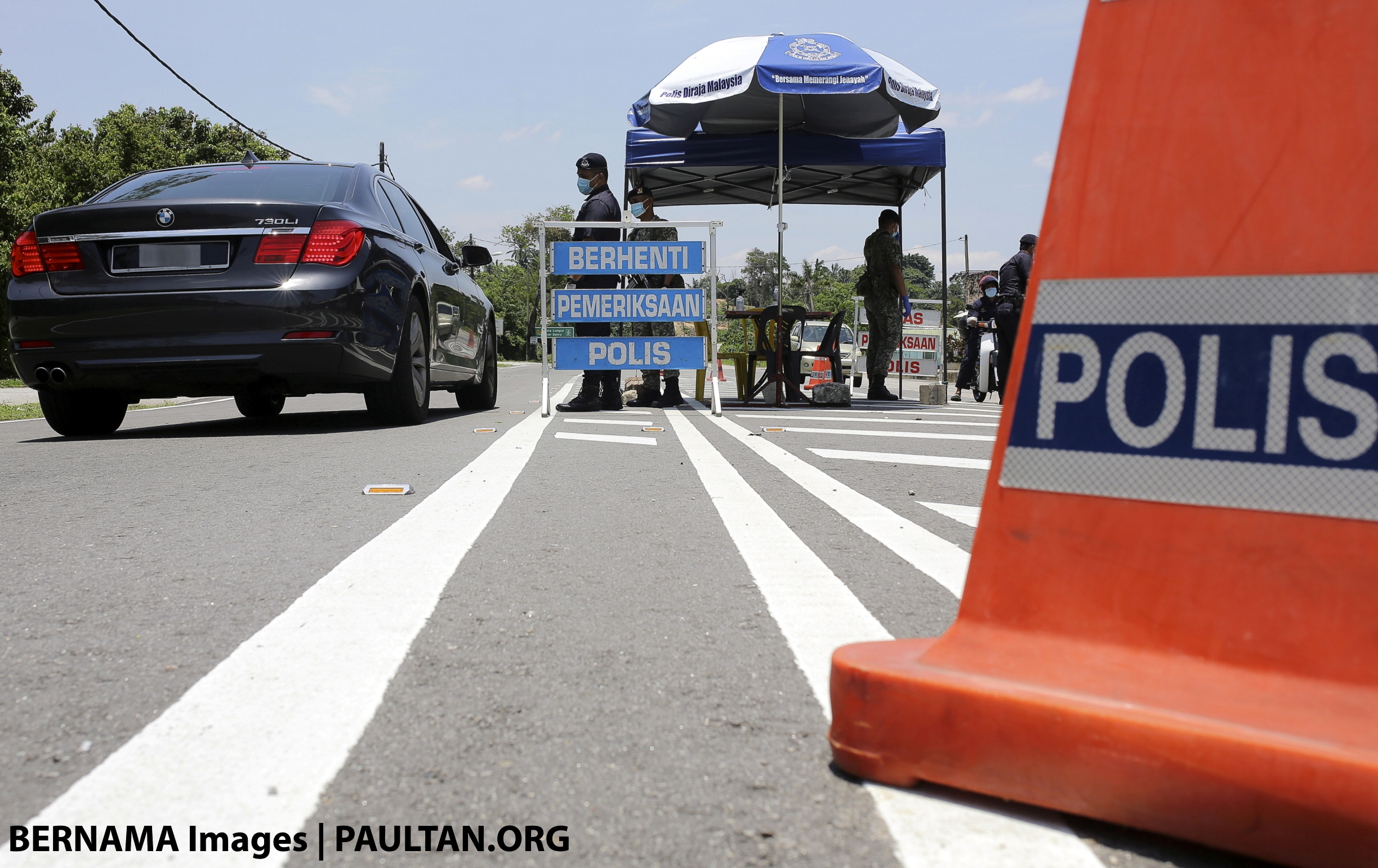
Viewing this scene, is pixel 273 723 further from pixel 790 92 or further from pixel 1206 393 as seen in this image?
pixel 790 92

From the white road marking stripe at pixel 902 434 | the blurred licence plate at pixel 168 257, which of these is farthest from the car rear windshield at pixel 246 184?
the white road marking stripe at pixel 902 434

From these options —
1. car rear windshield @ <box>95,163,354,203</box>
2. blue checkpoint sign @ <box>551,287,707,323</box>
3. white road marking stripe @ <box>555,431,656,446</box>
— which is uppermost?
car rear windshield @ <box>95,163,354,203</box>

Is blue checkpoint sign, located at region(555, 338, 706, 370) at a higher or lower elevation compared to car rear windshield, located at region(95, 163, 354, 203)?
lower

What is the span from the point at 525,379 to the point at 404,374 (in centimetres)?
1692

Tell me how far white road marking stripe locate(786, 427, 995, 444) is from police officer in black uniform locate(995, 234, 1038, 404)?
3.65 meters

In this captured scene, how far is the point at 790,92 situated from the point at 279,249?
567 cm

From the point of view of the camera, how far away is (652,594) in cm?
268

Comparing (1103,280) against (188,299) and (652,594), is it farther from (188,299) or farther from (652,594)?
(188,299)

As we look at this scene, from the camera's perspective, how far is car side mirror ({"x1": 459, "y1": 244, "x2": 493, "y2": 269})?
29.7 feet

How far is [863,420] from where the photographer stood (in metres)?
9.24

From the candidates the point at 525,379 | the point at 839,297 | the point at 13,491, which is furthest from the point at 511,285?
the point at 13,491

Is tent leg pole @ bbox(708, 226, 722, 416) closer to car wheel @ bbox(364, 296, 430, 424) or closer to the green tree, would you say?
car wheel @ bbox(364, 296, 430, 424)

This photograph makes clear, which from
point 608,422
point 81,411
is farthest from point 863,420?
point 81,411

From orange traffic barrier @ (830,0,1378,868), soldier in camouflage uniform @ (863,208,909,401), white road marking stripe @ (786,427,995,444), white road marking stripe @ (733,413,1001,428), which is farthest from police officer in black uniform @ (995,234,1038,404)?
orange traffic barrier @ (830,0,1378,868)
